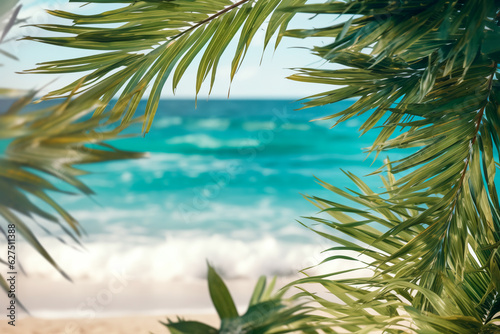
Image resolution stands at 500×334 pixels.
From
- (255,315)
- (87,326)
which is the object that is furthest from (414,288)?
(87,326)

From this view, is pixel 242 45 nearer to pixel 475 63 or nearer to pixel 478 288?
pixel 475 63

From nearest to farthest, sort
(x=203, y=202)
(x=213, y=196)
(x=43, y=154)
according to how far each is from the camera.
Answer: (x=43, y=154) < (x=203, y=202) < (x=213, y=196)

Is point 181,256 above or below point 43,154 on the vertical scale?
below

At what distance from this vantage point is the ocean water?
3652mm

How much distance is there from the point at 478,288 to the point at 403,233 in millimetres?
110

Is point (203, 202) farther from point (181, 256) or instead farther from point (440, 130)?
point (440, 130)

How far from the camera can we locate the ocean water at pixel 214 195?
3.65 m

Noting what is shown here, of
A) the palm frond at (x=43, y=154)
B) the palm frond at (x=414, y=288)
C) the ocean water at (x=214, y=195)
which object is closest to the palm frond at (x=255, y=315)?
the palm frond at (x=43, y=154)

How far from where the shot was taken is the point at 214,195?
5375 mm

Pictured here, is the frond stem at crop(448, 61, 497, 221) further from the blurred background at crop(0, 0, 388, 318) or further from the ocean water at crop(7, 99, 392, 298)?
the ocean water at crop(7, 99, 392, 298)

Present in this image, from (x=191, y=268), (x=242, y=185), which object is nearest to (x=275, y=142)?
(x=242, y=185)

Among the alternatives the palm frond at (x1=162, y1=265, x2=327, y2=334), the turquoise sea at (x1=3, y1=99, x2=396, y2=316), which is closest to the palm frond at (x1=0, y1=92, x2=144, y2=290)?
the palm frond at (x1=162, y1=265, x2=327, y2=334)

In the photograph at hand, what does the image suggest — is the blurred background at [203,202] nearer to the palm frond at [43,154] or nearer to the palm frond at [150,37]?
the palm frond at [150,37]

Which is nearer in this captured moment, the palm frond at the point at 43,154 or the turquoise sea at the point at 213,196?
the palm frond at the point at 43,154
